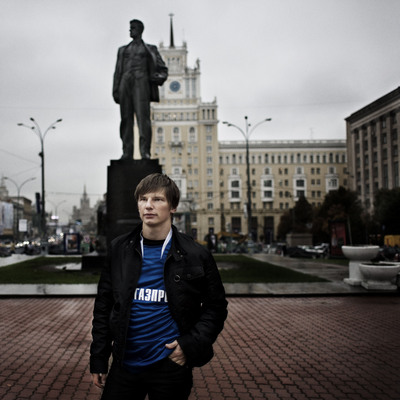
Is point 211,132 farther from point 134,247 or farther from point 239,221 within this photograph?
point 134,247

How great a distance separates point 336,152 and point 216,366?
111849mm

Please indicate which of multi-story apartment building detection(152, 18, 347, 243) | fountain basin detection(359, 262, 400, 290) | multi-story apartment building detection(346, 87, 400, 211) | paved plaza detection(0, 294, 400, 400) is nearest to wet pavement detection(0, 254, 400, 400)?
paved plaza detection(0, 294, 400, 400)

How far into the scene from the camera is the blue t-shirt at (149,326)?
8.18ft

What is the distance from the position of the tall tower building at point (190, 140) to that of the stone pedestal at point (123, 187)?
88267 mm

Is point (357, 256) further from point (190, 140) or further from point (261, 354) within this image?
point (190, 140)

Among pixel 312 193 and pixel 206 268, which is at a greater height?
pixel 312 193

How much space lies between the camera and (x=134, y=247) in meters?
2.63

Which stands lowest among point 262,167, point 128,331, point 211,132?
point 128,331

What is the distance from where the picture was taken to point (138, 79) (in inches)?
566

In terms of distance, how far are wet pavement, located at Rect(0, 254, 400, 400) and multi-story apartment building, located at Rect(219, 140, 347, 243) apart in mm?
96918

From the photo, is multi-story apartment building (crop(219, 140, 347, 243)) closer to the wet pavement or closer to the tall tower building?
the tall tower building

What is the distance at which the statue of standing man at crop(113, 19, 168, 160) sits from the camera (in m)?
14.4

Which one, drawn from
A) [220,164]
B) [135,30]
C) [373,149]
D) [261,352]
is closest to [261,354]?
[261,352]

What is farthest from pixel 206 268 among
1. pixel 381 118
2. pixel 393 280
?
pixel 381 118
